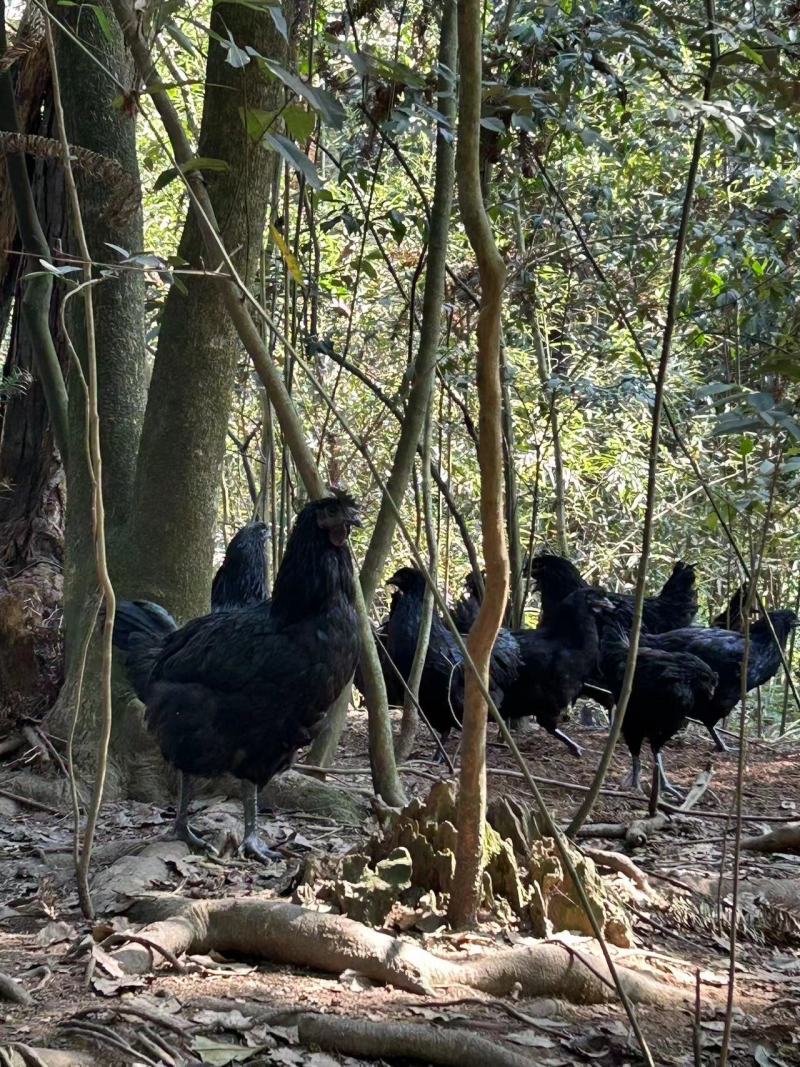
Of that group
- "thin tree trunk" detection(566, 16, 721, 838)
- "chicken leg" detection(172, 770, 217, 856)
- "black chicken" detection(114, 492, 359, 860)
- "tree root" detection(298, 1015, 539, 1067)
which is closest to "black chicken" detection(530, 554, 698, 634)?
"black chicken" detection(114, 492, 359, 860)

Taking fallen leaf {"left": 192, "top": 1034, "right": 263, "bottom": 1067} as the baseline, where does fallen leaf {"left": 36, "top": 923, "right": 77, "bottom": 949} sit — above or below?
below

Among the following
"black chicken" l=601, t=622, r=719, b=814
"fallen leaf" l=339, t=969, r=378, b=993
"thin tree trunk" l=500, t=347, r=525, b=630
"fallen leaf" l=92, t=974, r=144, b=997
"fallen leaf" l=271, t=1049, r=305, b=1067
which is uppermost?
"thin tree trunk" l=500, t=347, r=525, b=630

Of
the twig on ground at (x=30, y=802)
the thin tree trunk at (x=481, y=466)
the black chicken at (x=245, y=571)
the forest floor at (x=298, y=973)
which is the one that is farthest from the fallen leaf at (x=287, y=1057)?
the black chicken at (x=245, y=571)

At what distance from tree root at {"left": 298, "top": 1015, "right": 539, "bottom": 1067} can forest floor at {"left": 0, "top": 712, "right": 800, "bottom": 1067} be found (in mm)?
27

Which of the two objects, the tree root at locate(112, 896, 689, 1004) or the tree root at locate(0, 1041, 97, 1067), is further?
the tree root at locate(112, 896, 689, 1004)

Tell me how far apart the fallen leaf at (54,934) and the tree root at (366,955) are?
0.38 metres

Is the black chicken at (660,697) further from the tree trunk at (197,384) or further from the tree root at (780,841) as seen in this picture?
the tree trunk at (197,384)

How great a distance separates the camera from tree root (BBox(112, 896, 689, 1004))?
3.07 metres

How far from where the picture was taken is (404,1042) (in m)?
2.55

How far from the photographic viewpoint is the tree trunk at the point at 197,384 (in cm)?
548

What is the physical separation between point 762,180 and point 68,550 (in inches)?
228

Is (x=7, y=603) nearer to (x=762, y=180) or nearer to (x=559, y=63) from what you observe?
(x=559, y=63)

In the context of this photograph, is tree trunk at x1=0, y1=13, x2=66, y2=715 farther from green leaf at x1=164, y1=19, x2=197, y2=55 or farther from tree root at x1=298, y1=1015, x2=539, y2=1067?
tree root at x1=298, y1=1015, x2=539, y2=1067

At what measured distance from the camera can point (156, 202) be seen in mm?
11828
